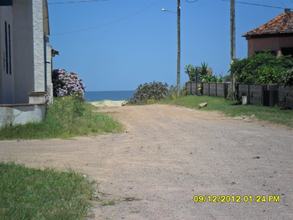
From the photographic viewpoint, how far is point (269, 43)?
142 feet

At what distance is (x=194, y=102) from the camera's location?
126 ft

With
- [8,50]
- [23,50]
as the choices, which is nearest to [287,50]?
[23,50]

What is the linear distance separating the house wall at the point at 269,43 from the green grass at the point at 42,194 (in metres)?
34.0

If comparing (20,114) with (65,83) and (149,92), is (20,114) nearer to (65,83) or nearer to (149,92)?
(65,83)

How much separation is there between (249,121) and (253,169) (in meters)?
12.2

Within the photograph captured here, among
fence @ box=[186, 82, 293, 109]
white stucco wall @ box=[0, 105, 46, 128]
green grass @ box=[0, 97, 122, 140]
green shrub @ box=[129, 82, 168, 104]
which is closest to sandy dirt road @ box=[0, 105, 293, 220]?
green grass @ box=[0, 97, 122, 140]

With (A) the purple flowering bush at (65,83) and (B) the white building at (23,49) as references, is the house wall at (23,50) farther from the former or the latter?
(A) the purple flowering bush at (65,83)

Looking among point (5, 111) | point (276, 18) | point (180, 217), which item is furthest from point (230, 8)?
point (180, 217)

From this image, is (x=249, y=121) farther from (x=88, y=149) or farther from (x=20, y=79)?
(x=88, y=149)

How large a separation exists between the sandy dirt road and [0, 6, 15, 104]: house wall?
4935 millimetres

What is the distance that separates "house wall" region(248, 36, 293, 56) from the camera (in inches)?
1649

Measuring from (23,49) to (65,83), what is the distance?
14.0m

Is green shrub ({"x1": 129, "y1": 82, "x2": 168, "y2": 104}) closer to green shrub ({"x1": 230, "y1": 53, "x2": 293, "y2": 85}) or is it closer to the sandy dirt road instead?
green shrub ({"x1": 230, "y1": 53, "x2": 293, "y2": 85})

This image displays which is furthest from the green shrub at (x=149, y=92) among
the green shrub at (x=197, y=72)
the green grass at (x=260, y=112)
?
the green grass at (x=260, y=112)
